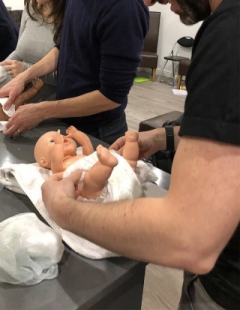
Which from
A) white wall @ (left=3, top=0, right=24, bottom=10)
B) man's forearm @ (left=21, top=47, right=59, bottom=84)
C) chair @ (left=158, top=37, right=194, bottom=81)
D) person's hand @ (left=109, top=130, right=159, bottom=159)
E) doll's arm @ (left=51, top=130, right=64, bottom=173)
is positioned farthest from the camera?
chair @ (left=158, top=37, right=194, bottom=81)

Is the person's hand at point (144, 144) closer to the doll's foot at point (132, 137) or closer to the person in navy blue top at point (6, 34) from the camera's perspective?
the doll's foot at point (132, 137)

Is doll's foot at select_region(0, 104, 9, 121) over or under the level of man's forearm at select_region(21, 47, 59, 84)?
under

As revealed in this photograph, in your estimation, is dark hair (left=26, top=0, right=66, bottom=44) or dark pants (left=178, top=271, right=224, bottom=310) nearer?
dark pants (left=178, top=271, right=224, bottom=310)

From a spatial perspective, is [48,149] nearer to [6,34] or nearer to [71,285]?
[71,285]

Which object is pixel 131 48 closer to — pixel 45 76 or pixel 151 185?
pixel 151 185

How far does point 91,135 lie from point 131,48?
1.23 ft

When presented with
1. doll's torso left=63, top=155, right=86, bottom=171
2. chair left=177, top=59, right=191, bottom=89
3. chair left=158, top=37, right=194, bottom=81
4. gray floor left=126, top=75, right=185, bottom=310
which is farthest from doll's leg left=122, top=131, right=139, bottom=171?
chair left=158, top=37, right=194, bottom=81

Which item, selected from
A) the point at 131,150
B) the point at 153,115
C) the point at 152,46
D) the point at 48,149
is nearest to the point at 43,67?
the point at 48,149

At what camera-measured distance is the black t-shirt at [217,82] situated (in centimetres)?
48

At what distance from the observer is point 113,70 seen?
1.16 m

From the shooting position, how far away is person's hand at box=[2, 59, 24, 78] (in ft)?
5.19

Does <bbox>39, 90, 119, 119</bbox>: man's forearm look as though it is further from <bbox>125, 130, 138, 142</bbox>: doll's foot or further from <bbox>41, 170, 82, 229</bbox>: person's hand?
<bbox>41, 170, 82, 229</bbox>: person's hand

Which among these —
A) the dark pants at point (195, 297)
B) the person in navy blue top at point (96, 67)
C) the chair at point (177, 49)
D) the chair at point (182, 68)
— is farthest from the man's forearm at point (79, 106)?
the chair at point (177, 49)

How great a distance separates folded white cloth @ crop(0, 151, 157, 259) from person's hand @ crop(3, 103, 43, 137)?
286mm
